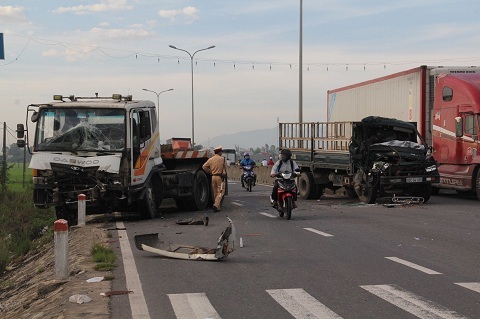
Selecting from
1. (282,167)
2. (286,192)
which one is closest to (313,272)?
(286,192)

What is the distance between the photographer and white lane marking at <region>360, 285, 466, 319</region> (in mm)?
6821

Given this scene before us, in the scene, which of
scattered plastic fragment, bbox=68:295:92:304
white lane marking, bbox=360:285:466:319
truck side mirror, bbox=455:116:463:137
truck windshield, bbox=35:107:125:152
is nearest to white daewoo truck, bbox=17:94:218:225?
truck windshield, bbox=35:107:125:152

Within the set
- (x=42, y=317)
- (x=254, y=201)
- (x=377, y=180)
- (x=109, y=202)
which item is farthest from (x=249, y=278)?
(x=254, y=201)

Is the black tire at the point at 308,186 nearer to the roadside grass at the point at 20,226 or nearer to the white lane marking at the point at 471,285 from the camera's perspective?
the roadside grass at the point at 20,226

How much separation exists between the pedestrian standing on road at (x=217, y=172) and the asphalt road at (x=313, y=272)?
128 inches

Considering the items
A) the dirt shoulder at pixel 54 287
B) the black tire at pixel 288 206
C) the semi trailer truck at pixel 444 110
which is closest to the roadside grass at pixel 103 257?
the dirt shoulder at pixel 54 287

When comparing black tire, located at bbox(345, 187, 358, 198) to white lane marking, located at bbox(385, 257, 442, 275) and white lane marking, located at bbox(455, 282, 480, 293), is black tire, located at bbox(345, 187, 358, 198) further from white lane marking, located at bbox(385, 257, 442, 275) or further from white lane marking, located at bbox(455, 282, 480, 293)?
white lane marking, located at bbox(455, 282, 480, 293)

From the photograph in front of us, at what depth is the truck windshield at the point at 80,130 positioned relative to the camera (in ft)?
53.9

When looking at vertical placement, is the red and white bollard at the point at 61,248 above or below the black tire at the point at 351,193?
above

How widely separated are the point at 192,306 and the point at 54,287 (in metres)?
2.25

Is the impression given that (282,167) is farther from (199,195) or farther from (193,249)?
(193,249)

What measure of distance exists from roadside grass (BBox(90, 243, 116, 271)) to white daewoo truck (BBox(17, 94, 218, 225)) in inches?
180

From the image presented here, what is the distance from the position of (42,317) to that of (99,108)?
971cm

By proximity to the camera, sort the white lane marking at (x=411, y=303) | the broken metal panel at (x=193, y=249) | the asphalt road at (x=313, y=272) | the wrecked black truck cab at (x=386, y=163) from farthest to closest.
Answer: the wrecked black truck cab at (x=386, y=163), the broken metal panel at (x=193, y=249), the asphalt road at (x=313, y=272), the white lane marking at (x=411, y=303)
